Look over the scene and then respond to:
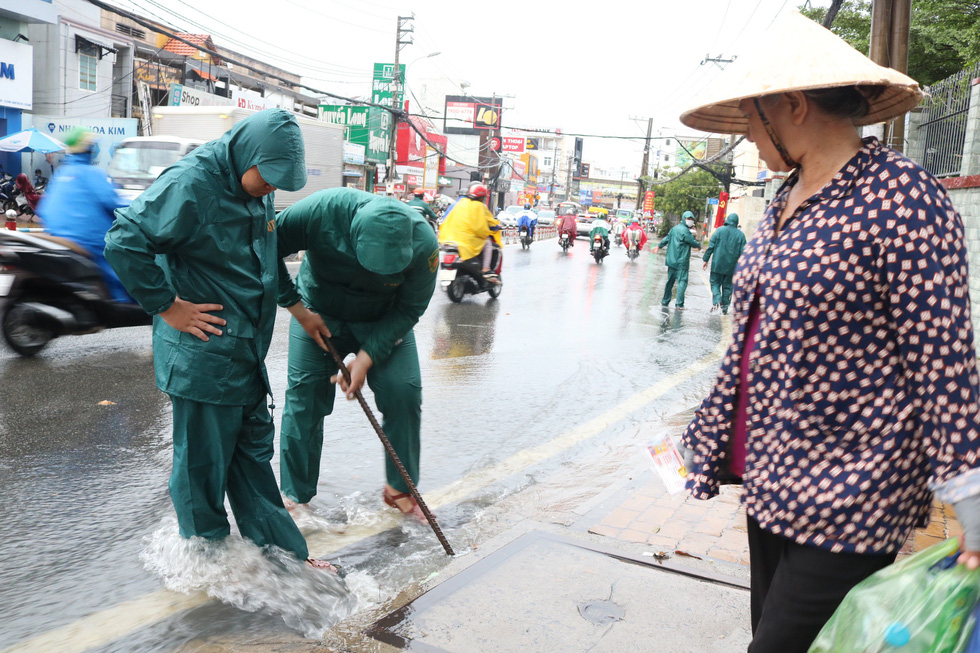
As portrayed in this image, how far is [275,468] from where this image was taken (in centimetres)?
464

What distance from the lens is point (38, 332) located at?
701 cm

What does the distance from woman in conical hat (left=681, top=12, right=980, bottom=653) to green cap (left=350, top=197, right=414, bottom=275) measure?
1696mm

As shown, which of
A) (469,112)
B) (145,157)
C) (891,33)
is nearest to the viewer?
(891,33)

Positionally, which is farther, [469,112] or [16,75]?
[469,112]

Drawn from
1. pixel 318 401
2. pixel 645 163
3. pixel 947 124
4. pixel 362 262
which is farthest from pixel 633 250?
pixel 645 163

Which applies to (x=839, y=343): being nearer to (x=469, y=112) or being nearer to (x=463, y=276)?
(x=463, y=276)

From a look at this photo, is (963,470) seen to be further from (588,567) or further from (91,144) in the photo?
(91,144)

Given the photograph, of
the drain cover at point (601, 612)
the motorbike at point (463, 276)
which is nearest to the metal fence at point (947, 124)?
the motorbike at point (463, 276)

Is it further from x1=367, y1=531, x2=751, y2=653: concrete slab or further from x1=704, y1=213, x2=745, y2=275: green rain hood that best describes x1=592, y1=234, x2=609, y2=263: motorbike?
x1=367, y1=531, x2=751, y2=653: concrete slab

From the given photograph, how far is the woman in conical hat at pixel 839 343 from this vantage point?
1611 mm

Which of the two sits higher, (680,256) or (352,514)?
(680,256)

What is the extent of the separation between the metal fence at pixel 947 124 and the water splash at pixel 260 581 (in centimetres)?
909

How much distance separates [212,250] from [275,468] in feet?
6.64

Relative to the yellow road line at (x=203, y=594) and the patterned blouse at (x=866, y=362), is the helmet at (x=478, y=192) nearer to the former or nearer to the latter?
the yellow road line at (x=203, y=594)
